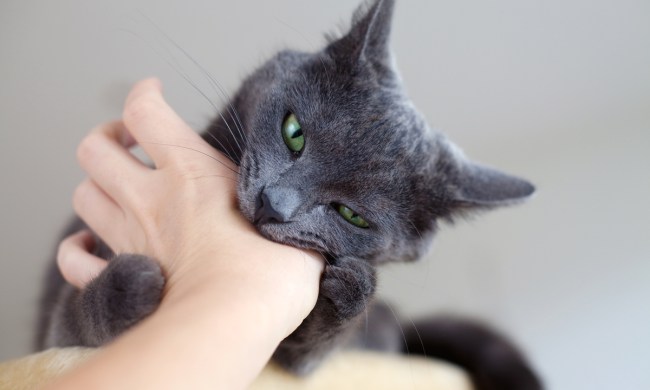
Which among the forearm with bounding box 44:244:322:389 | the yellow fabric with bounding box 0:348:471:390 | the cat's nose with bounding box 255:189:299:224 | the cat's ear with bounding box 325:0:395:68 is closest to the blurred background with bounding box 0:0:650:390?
the yellow fabric with bounding box 0:348:471:390

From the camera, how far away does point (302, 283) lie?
0.68m

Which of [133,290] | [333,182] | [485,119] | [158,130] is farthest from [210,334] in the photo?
[485,119]

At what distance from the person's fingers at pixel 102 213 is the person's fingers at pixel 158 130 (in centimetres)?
14

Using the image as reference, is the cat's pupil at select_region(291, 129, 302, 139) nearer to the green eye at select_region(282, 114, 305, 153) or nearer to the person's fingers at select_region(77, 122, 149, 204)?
the green eye at select_region(282, 114, 305, 153)

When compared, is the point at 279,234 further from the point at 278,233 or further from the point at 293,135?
the point at 293,135

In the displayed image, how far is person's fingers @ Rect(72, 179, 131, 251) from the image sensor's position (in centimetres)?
90

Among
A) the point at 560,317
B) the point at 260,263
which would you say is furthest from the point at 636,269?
the point at 260,263

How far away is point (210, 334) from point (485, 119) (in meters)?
1.44

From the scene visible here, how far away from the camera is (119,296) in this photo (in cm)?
71

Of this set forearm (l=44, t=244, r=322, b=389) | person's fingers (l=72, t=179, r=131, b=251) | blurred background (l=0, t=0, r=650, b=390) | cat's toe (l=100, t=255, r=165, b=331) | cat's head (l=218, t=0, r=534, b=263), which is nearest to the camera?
forearm (l=44, t=244, r=322, b=389)

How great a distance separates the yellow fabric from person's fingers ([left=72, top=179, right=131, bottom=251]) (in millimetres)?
209

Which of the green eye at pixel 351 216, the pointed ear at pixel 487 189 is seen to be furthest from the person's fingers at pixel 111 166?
the pointed ear at pixel 487 189

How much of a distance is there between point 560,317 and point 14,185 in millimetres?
1771

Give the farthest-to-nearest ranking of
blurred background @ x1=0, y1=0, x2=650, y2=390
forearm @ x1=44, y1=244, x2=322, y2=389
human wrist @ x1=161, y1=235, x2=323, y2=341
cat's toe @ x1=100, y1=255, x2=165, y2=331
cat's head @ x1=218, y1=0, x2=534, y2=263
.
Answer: blurred background @ x1=0, y1=0, x2=650, y2=390, cat's head @ x1=218, y1=0, x2=534, y2=263, cat's toe @ x1=100, y1=255, x2=165, y2=331, human wrist @ x1=161, y1=235, x2=323, y2=341, forearm @ x1=44, y1=244, x2=322, y2=389
